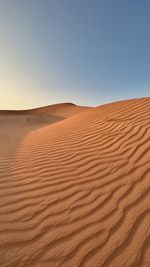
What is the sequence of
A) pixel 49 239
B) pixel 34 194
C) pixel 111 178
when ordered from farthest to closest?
pixel 111 178
pixel 34 194
pixel 49 239

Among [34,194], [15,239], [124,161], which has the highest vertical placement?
[124,161]

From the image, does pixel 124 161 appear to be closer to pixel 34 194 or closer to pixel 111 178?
pixel 111 178

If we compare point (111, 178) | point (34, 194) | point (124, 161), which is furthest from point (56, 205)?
point (124, 161)

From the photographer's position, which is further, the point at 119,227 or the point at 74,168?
the point at 74,168

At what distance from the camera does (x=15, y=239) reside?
2439 mm

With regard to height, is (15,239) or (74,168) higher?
(74,168)

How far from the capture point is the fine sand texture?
2.21m

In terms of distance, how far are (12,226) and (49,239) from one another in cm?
51

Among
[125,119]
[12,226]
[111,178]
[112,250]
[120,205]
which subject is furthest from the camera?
[125,119]

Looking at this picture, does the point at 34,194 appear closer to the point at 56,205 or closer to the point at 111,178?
the point at 56,205

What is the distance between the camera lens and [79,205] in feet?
9.71

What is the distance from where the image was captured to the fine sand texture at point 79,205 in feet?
7.25

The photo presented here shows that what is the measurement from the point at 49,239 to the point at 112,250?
66 centimetres

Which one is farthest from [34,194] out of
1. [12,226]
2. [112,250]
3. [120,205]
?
[112,250]
